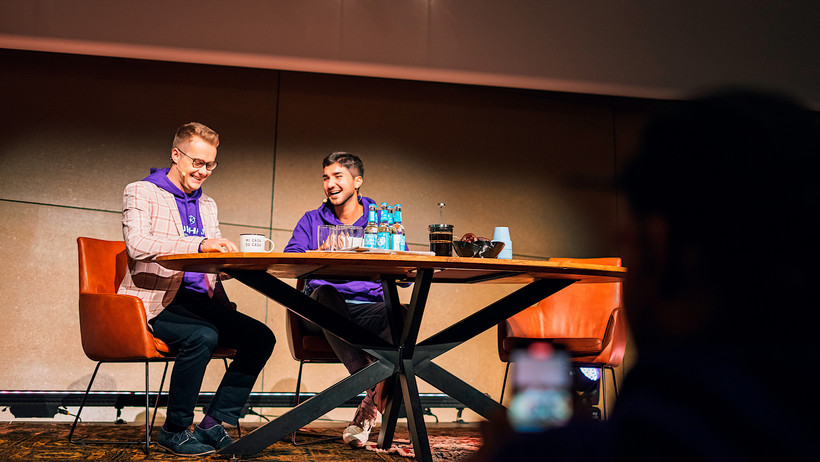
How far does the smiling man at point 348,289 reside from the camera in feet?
8.85

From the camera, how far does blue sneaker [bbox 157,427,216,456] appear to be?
2.45m

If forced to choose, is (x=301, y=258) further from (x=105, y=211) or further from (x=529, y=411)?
(x=105, y=211)

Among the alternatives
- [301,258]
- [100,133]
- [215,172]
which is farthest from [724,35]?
[100,133]

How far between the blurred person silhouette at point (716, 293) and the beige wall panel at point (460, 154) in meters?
3.93

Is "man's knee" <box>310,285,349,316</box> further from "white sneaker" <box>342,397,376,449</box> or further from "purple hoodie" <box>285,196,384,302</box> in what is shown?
"white sneaker" <box>342,397,376,449</box>

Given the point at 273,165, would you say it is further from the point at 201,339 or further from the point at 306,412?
the point at 306,412

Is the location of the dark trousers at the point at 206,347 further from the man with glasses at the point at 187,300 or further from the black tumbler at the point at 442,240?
the black tumbler at the point at 442,240

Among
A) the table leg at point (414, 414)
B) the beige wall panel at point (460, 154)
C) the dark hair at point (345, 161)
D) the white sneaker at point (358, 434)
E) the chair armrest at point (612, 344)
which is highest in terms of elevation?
the beige wall panel at point (460, 154)

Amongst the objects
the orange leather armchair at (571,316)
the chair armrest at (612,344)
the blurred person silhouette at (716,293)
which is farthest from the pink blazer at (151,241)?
the blurred person silhouette at (716,293)

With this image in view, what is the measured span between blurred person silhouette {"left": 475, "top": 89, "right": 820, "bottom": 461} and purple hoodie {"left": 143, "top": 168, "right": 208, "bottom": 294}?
260 centimetres

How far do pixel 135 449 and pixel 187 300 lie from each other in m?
0.63

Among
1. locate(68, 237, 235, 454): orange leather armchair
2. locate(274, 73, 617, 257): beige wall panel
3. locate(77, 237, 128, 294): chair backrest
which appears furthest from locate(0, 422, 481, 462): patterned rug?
locate(274, 73, 617, 257): beige wall panel

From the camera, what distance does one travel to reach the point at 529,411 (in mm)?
349

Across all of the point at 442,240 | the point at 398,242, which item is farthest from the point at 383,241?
the point at 442,240
